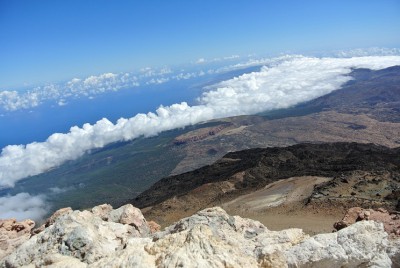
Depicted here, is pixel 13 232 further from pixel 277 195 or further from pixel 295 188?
pixel 295 188

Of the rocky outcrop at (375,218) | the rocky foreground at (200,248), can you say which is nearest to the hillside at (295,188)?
the rocky outcrop at (375,218)

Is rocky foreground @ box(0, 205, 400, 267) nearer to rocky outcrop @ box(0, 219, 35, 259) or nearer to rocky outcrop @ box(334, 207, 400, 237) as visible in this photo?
rocky outcrop @ box(334, 207, 400, 237)

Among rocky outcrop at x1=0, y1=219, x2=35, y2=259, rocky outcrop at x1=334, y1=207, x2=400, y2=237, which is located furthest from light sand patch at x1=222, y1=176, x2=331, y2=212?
rocky outcrop at x1=0, y1=219, x2=35, y2=259

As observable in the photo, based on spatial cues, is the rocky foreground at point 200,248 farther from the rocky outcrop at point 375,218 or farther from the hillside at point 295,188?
the hillside at point 295,188

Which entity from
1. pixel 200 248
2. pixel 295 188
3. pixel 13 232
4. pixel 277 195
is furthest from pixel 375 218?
pixel 295 188

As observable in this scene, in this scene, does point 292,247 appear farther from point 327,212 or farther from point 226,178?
point 226,178
